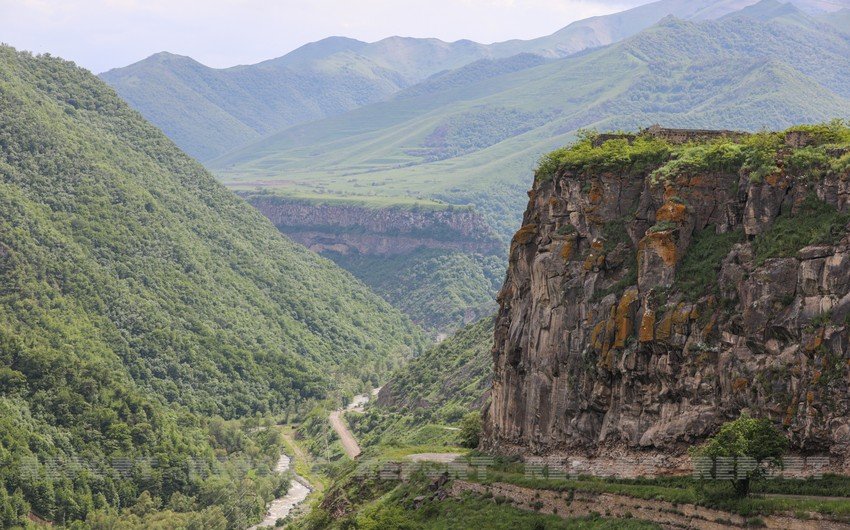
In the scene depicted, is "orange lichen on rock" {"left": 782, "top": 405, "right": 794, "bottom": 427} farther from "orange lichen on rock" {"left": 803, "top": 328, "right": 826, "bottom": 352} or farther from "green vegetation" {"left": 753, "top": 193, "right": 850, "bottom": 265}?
"green vegetation" {"left": 753, "top": 193, "right": 850, "bottom": 265}

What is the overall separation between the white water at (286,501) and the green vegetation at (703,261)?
298 ft

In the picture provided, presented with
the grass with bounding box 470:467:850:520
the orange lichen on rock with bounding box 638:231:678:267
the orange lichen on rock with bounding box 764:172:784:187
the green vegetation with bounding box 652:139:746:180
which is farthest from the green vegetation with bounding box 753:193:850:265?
the grass with bounding box 470:467:850:520

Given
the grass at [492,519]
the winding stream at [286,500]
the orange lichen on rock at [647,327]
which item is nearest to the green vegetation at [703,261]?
the orange lichen on rock at [647,327]

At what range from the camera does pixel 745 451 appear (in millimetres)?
57938

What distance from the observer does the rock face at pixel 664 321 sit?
194ft

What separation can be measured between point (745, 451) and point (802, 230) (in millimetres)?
11267

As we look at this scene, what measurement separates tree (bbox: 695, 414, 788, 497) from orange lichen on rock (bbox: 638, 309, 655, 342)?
25.3ft

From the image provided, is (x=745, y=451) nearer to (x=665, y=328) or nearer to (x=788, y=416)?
(x=788, y=416)

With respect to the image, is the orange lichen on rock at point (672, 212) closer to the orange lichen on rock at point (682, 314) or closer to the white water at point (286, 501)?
the orange lichen on rock at point (682, 314)

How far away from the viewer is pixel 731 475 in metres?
59.1

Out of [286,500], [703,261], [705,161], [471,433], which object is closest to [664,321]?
[703,261]

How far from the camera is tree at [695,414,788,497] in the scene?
58000 millimetres

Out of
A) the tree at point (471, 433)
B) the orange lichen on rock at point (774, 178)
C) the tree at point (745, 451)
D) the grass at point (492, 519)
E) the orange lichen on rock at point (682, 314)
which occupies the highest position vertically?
the orange lichen on rock at point (774, 178)

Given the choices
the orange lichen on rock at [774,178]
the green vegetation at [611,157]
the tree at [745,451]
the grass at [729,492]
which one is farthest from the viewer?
the green vegetation at [611,157]
